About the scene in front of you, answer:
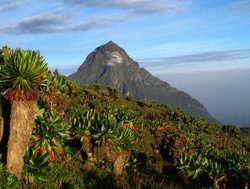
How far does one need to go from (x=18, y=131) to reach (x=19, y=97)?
1126mm

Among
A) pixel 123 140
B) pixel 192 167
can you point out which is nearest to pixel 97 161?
pixel 123 140

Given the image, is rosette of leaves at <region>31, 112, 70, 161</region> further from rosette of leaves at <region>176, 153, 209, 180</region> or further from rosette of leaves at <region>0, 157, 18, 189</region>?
rosette of leaves at <region>176, 153, 209, 180</region>

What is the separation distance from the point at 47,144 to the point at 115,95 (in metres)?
→ 38.7

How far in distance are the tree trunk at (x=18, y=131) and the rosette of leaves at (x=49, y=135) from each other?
2.46m

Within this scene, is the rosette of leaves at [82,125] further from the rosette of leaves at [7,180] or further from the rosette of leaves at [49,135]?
the rosette of leaves at [7,180]

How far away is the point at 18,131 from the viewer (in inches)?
508

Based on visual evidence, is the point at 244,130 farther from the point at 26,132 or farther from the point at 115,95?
the point at 26,132

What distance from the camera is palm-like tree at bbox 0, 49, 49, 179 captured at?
42.1 feet

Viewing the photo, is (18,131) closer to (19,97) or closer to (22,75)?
(19,97)

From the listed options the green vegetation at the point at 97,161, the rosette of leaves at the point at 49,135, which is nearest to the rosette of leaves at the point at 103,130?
the green vegetation at the point at 97,161

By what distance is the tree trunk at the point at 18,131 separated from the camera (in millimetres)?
12867

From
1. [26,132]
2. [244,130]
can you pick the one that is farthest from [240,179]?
[244,130]

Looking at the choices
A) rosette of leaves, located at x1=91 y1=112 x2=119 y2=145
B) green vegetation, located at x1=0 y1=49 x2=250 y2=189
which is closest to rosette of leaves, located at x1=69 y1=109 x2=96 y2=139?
green vegetation, located at x1=0 y1=49 x2=250 y2=189

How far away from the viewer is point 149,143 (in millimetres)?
31500
